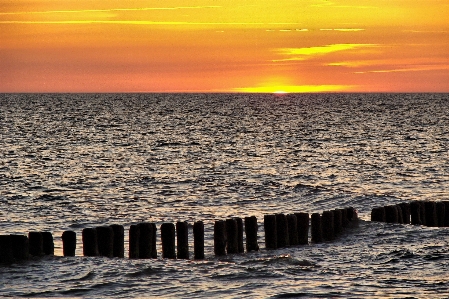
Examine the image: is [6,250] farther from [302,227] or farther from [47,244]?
[302,227]

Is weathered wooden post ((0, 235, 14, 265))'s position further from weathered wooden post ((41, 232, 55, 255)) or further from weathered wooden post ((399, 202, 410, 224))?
weathered wooden post ((399, 202, 410, 224))

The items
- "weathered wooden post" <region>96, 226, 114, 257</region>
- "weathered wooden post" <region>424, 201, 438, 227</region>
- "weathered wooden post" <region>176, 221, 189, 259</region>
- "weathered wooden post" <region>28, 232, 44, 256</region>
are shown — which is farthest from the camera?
"weathered wooden post" <region>424, 201, 438, 227</region>

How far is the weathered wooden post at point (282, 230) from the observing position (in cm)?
1792

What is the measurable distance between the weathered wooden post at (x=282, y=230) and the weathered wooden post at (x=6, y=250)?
20.2 ft

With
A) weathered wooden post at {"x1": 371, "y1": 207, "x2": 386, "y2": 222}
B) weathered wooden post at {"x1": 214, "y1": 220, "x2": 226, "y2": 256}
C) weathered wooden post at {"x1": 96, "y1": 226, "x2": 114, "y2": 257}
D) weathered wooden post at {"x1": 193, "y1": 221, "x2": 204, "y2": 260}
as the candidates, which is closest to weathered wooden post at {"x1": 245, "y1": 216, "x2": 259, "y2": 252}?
weathered wooden post at {"x1": 214, "y1": 220, "x2": 226, "y2": 256}

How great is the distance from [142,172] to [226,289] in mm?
28587

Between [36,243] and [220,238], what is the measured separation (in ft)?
13.2

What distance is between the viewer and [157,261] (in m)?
15.5

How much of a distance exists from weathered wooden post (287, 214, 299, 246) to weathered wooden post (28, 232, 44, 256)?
19.2 feet

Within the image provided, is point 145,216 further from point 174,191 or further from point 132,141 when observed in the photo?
point 132,141

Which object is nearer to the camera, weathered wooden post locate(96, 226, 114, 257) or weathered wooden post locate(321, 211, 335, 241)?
weathered wooden post locate(96, 226, 114, 257)

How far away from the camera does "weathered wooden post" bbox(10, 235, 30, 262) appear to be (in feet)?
48.2

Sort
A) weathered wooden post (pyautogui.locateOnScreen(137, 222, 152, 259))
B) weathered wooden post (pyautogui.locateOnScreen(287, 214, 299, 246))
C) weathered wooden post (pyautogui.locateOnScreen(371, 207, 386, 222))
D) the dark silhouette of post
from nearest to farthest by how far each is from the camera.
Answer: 1. the dark silhouette of post
2. weathered wooden post (pyautogui.locateOnScreen(137, 222, 152, 259))
3. weathered wooden post (pyautogui.locateOnScreen(287, 214, 299, 246))
4. weathered wooden post (pyautogui.locateOnScreen(371, 207, 386, 222))

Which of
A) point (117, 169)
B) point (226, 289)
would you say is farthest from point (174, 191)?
point (226, 289)
